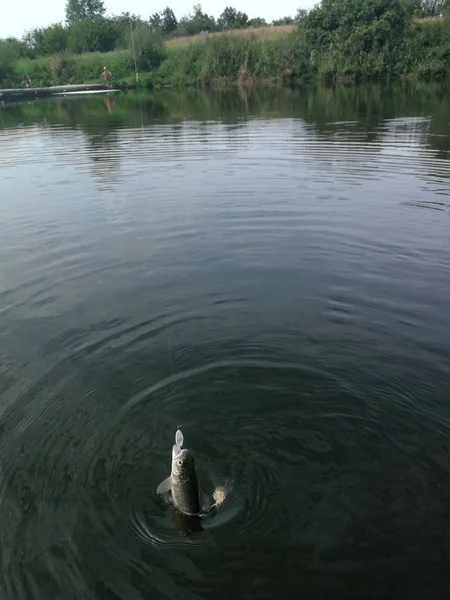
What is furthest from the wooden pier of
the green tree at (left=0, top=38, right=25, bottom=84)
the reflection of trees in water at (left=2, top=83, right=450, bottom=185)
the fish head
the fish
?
the fish head

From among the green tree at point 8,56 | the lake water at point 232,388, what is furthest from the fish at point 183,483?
the green tree at point 8,56

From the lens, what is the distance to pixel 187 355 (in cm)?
723

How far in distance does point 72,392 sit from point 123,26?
102 metres

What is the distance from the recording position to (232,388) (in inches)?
257

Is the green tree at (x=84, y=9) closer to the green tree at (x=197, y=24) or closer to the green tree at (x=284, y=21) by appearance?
the green tree at (x=197, y=24)

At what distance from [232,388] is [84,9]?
151588 millimetres

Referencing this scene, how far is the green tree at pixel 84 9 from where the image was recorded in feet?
417

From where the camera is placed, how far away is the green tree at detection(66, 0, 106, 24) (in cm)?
12719

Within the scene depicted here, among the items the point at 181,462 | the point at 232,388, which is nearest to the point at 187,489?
the point at 181,462

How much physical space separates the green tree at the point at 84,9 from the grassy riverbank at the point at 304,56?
6791cm

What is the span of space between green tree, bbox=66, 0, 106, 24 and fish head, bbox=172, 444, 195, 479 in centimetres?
14619

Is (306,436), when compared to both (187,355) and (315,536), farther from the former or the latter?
(187,355)

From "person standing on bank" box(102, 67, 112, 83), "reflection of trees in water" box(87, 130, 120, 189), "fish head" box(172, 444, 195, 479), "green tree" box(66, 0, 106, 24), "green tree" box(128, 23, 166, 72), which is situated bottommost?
"fish head" box(172, 444, 195, 479)

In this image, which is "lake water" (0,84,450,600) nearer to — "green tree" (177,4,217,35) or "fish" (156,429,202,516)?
"fish" (156,429,202,516)
